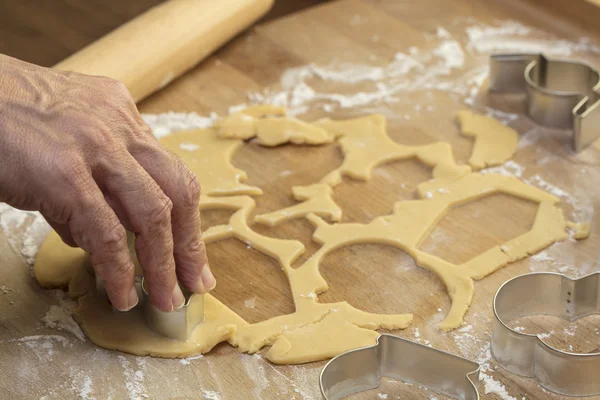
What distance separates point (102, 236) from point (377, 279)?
0.50m

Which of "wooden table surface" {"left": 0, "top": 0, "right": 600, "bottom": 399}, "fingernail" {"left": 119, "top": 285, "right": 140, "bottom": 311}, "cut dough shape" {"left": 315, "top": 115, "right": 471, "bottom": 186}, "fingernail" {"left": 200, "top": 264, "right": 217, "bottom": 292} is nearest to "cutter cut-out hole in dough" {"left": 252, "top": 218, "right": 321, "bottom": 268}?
"wooden table surface" {"left": 0, "top": 0, "right": 600, "bottom": 399}

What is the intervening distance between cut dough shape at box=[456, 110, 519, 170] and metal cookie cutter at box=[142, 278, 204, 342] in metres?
0.68

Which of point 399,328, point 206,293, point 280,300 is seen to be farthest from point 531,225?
point 206,293

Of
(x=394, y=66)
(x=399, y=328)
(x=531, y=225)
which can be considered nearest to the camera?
(x=399, y=328)

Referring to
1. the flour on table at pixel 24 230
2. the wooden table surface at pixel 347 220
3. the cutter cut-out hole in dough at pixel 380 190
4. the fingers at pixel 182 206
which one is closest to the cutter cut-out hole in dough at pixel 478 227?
the wooden table surface at pixel 347 220

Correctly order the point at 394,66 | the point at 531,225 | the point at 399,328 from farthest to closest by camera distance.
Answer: the point at 394,66, the point at 531,225, the point at 399,328

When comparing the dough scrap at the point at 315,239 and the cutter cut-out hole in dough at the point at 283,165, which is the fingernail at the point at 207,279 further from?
the cutter cut-out hole in dough at the point at 283,165

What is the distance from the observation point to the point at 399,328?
1.29 metres

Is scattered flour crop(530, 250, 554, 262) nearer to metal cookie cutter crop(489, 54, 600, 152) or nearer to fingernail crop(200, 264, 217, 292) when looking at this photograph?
metal cookie cutter crop(489, 54, 600, 152)

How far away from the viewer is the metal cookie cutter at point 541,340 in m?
1.16

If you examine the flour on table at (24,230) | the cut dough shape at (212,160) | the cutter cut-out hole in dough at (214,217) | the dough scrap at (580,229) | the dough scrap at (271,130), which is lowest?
the flour on table at (24,230)

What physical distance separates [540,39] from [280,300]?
1.11m

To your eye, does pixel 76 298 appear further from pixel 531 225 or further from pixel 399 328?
pixel 531 225

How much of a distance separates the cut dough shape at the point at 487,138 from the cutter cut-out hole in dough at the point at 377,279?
333 millimetres
